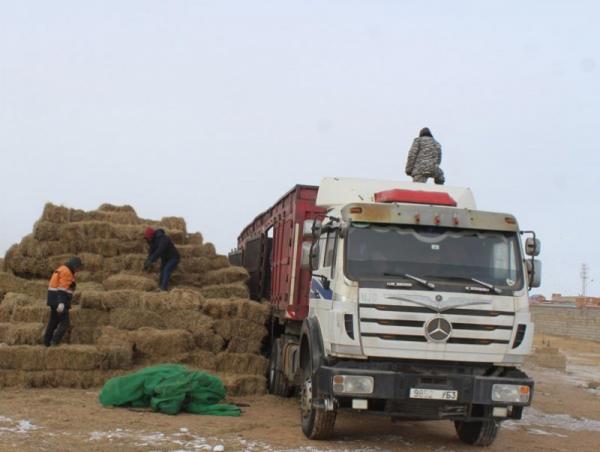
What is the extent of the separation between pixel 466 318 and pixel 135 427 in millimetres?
4492

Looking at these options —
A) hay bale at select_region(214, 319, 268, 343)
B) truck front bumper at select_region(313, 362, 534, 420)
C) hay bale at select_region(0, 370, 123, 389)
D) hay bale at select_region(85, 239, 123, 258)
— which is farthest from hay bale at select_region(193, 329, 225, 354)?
truck front bumper at select_region(313, 362, 534, 420)

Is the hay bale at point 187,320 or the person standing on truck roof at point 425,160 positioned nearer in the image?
the person standing on truck roof at point 425,160

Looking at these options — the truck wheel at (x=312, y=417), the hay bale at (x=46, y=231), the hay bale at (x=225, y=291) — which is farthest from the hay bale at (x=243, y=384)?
the hay bale at (x=46, y=231)

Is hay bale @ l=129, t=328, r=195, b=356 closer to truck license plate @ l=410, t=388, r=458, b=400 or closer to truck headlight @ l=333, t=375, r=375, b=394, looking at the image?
truck headlight @ l=333, t=375, r=375, b=394

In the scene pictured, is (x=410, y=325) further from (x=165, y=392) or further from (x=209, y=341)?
(x=209, y=341)

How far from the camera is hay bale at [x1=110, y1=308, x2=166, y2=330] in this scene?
14.3 m

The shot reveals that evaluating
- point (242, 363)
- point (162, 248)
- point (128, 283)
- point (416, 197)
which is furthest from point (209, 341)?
point (416, 197)

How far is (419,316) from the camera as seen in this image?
28.8 feet

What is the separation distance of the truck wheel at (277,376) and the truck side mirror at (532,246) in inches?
218

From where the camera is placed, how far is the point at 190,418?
11.0m

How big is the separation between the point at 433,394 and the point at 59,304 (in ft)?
25.2

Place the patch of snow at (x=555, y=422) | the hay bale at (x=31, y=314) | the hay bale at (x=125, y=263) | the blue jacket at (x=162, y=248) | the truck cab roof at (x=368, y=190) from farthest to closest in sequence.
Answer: the hay bale at (x=125, y=263) < the blue jacket at (x=162, y=248) < the hay bale at (x=31, y=314) < the patch of snow at (x=555, y=422) < the truck cab roof at (x=368, y=190)

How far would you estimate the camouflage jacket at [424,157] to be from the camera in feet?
39.9

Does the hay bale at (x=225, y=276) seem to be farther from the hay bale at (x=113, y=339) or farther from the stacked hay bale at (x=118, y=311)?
the hay bale at (x=113, y=339)
